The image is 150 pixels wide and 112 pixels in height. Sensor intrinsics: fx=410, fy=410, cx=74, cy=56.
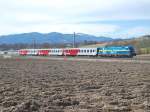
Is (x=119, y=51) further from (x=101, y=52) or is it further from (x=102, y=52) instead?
(x=101, y=52)

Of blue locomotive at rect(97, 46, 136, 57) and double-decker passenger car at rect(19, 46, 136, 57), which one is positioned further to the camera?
double-decker passenger car at rect(19, 46, 136, 57)

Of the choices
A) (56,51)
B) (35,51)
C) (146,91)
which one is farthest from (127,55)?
(146,91)

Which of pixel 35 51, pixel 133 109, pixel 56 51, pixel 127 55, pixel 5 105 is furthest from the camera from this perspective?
pixel 35 51

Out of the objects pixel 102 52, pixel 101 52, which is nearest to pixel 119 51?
pixel 102 52

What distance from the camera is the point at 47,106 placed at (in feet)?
40.7

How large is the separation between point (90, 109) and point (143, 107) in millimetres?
1541

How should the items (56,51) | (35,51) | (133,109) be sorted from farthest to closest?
(35,51)
(56,51)
(133,109)

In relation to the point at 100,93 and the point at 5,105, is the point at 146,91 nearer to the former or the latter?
the point at 100,93

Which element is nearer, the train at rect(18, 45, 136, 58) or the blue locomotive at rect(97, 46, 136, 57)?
the blue locomotive at rect(97, 46, 136, 57)

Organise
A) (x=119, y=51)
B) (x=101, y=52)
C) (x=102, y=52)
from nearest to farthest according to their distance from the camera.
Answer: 1. (x=119, y=51)
2. (x=102, y=52)
3. (x=101, y=52)

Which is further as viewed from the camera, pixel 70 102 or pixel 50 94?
pixel 50 94

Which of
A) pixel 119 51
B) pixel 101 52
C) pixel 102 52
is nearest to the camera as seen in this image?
pixel 119 51

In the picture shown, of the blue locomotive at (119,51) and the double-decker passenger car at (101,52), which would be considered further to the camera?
the double-decker passenger car at (101,52)

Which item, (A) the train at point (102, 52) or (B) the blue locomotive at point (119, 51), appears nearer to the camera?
(B) the blue locomotive at point (119, 51)
